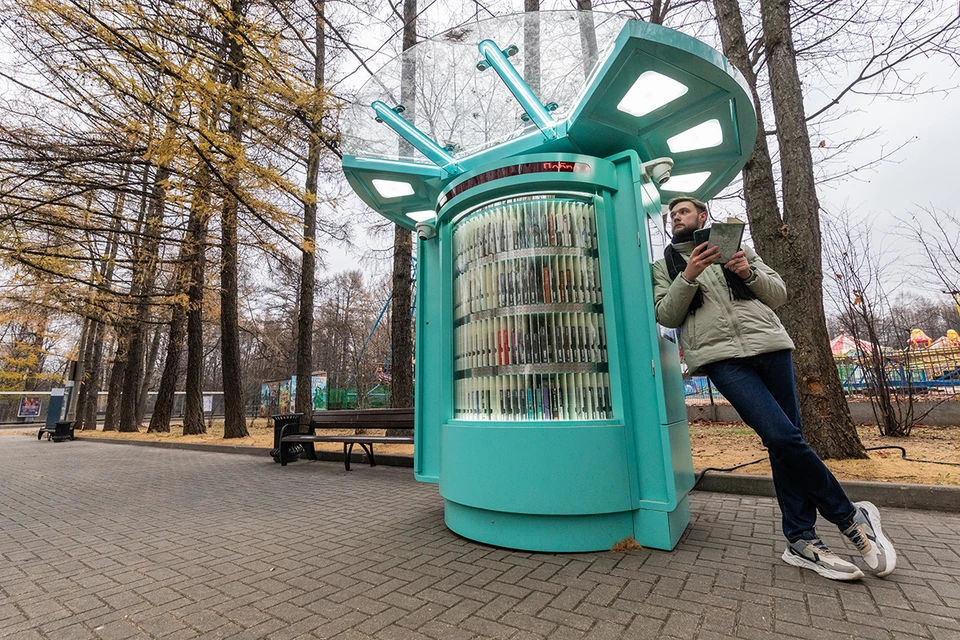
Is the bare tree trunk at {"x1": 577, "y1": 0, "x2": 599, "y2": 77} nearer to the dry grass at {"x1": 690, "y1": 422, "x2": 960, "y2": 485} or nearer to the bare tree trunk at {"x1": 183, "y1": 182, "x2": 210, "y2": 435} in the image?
the dry grass at {"x1": 690, "y1": 422, "x2": 960, "y2": 485}

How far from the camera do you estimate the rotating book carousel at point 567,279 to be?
2.96 metres

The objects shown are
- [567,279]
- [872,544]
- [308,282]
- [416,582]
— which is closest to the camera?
[872,544]

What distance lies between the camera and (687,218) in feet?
9.90

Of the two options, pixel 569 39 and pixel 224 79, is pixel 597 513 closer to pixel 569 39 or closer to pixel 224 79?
pixel 569 39

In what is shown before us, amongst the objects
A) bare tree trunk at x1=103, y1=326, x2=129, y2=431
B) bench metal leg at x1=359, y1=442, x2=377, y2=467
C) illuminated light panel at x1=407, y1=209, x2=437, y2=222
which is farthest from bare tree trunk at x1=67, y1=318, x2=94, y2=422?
illuminated light panel at x1=407, y1=209, x2=437, y2=222

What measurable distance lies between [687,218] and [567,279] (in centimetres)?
91

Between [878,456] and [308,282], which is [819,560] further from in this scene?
[308,282]

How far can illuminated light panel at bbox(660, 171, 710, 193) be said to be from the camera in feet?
14.0

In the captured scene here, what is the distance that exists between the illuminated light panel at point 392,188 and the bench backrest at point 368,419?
3.53m

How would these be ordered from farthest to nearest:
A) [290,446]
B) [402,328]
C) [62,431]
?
[62,431] → [402,328] → [290,446]

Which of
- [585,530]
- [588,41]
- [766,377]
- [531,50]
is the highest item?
[531,50]

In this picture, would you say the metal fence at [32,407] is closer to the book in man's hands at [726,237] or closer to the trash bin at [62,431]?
the trash bin at [62,431]

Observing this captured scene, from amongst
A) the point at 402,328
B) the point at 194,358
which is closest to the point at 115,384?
the point at 194,358

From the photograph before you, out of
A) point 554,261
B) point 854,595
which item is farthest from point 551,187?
point 854,595
